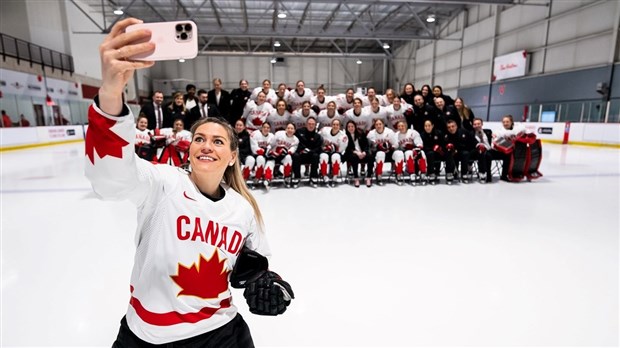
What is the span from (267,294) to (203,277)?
0.63ft

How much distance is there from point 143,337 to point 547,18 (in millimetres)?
16634

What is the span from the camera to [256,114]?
228 inches

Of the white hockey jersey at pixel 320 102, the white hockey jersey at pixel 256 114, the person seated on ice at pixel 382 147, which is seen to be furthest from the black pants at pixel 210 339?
the white hockey jersey at pixel 320 102

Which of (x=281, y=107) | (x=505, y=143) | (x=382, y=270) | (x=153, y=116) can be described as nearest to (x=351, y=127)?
(x=281, y=107)

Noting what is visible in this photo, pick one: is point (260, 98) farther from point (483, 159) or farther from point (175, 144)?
point (483, 159)

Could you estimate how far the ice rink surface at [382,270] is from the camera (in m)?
1.62

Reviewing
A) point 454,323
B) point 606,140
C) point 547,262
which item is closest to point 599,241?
point 547,262

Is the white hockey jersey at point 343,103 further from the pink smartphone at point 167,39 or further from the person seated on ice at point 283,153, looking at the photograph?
the pink smartphone at point 167,39

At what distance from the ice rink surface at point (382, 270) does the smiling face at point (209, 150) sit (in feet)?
3.27

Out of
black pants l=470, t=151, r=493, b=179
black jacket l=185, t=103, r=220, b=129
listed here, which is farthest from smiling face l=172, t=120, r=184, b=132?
black pants l=470, t=151, r=493, b=179

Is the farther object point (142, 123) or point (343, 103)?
point (343, 103)

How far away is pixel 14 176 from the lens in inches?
225

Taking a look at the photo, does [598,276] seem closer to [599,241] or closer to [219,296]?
[599,241]

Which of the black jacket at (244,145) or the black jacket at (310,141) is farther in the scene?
the black jacket at (310,141)
